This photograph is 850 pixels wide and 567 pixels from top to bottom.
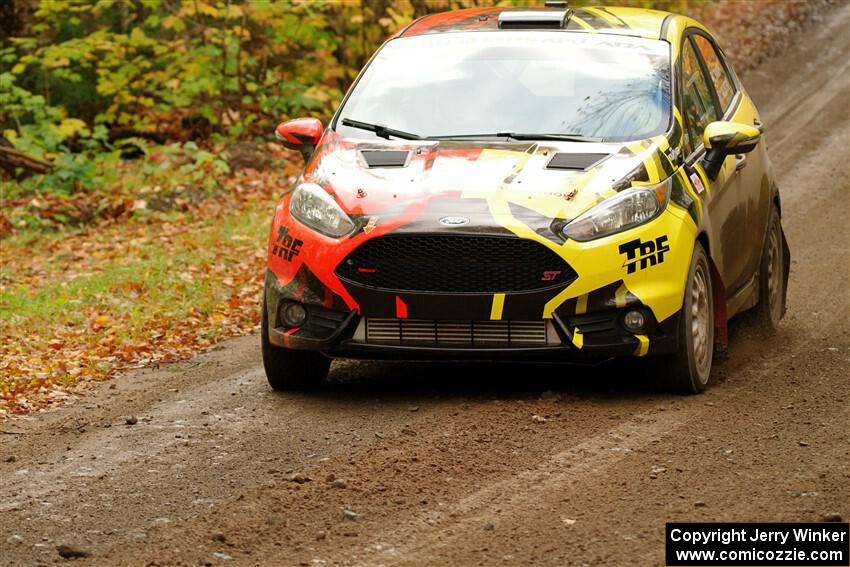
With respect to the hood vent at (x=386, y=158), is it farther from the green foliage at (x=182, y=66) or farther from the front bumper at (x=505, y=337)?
the green foliage at (x=182, y=66)

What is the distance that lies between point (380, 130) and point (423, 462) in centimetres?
250

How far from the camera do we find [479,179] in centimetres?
693

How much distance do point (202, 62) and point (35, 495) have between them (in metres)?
11.8

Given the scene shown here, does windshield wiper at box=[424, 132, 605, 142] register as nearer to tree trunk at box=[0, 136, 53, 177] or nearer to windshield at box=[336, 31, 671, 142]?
windshield at box=[336, 31, 671, 142]

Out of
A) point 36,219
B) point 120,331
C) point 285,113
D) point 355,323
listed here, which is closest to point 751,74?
point 285,113

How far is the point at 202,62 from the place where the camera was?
16953mm

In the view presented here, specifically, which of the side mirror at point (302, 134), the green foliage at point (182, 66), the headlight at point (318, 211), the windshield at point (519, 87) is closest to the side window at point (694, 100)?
the windshield at point (519, 87)

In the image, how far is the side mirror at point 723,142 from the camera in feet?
24.5

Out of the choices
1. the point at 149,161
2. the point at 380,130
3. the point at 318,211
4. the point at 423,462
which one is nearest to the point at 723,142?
the point at 380,130

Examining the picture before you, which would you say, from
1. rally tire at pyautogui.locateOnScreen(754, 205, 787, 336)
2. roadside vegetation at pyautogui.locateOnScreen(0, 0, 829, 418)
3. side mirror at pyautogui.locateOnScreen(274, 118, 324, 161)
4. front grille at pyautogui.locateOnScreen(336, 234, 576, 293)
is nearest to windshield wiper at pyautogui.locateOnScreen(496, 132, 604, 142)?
front grille at pyautogui.locateOnScreen(336, 234, 576, 293)

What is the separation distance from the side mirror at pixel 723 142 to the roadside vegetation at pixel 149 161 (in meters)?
3.54

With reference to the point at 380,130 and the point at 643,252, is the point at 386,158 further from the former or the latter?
the point at 643,252

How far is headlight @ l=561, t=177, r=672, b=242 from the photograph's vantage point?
6691 mm

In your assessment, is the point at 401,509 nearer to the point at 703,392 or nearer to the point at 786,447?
the point at 786,447
